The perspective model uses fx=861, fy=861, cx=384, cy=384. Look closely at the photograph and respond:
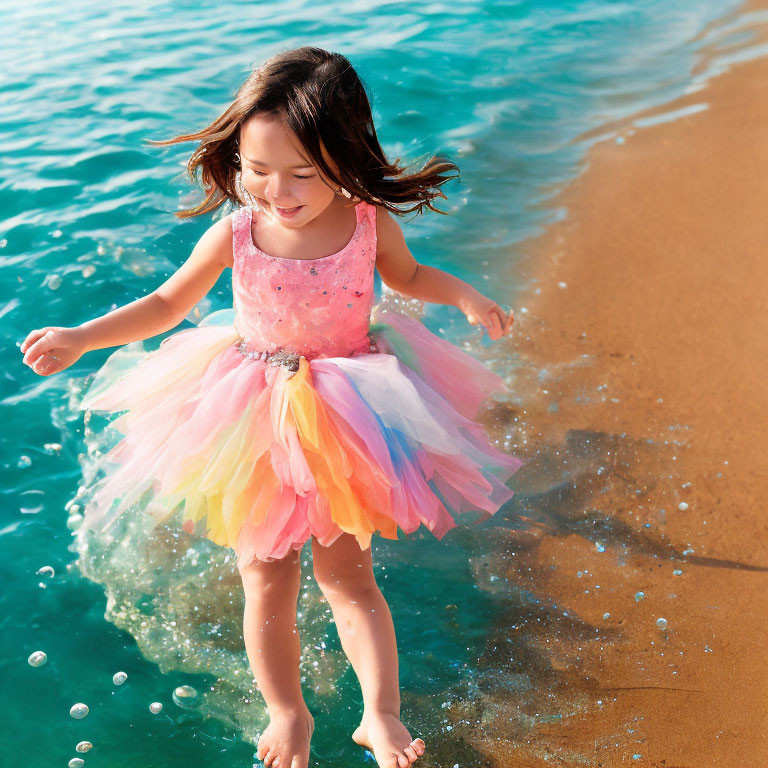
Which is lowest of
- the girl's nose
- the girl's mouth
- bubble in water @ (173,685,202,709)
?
bubble in water @ (173,685,202,709)

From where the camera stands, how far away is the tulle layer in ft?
6.96

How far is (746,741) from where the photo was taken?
2127 millimetres

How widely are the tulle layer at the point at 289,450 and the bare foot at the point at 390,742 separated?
453 millimetres

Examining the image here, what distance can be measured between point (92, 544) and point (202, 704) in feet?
2.61

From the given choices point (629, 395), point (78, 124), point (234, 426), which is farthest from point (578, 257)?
point (78, 124)

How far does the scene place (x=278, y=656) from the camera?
7.14ft

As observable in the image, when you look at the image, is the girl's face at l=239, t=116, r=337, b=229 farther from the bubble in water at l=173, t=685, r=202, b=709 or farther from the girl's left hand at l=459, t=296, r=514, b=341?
the bubble in water at l=173, t=685, r=202, b=709

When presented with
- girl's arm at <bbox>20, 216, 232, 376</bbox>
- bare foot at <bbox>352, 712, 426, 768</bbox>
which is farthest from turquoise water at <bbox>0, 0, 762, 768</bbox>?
girl's arm at <bbox>20, 216, 232, 376</bbox>

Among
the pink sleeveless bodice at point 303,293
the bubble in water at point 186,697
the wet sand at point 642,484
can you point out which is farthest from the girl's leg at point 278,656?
the pink sleeveless bodice at point 303,293

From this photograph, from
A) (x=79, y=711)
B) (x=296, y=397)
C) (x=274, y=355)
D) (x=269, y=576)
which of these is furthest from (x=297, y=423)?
(x=79, y=711)

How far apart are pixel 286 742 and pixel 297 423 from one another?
2.55 feet

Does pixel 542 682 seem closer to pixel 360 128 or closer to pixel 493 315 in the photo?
pixel 493 315

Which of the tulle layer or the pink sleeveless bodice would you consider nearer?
the tulle layer

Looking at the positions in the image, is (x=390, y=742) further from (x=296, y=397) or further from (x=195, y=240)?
(x=195, y=240)
